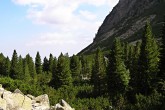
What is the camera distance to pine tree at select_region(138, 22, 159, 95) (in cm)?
8265

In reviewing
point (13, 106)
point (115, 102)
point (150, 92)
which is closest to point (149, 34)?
point (150, 92)

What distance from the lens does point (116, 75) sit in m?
96.0

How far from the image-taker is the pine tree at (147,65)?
82.7 meters

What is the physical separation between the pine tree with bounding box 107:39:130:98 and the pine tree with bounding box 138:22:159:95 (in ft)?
36.7

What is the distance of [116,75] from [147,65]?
14105 mm

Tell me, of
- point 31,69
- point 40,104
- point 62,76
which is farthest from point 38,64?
point 40,104

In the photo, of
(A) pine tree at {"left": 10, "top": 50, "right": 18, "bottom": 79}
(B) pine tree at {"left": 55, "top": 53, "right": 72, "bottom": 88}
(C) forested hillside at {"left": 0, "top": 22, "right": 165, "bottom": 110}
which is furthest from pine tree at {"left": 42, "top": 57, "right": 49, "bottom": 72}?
(B) pine tree at {"left": 55, "top": 53, "right": 72, "bottom": 88}

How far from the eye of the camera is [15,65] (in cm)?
13912

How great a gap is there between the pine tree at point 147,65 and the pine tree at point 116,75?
1120 cm

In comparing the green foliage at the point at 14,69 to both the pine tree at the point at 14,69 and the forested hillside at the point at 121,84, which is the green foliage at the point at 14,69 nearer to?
the pine tree at the point at 14,69

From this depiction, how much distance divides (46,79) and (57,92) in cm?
5106

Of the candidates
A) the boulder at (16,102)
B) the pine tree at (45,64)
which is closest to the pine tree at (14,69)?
the pine tree at (45,64)

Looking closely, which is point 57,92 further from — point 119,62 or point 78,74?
point 78,74

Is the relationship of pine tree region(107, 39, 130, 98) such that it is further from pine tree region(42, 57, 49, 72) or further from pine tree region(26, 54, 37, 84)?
pine tree region(42, 57, 49, 72)
